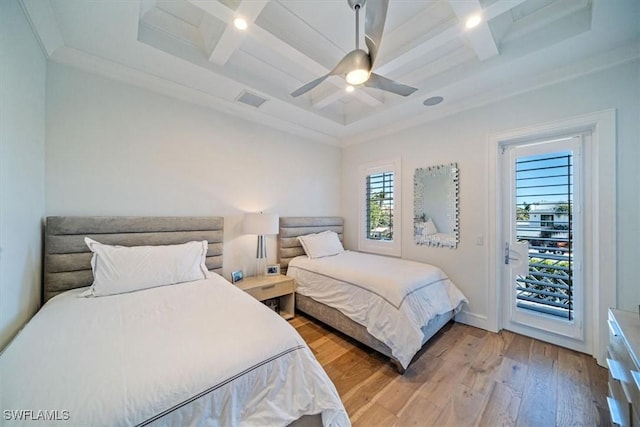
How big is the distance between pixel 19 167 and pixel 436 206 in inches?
152

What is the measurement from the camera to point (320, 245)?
3426 mm

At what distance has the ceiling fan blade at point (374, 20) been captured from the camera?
1314 millimetres

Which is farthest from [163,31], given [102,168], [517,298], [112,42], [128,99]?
[517,298]

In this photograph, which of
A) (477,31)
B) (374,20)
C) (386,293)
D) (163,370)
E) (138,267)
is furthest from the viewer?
(386,293)

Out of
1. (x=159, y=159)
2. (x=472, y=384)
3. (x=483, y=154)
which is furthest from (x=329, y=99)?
(x=472, y=384)

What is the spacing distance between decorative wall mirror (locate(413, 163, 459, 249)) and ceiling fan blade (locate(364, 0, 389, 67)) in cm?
202

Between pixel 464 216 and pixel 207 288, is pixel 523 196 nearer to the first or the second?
pixel 464 216

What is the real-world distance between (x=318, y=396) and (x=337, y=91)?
2.79 metres

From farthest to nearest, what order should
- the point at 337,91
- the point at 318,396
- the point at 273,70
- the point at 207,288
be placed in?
1. the point at 337,91
2. the point at 273,70
3. the point at 207,288
4. the point at 318,396

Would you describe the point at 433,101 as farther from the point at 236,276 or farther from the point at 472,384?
the point at 236,276

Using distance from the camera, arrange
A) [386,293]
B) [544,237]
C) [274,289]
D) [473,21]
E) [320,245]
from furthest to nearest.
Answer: [320,245] < [274,289] < [544,237] < [386,293] < [473,21]

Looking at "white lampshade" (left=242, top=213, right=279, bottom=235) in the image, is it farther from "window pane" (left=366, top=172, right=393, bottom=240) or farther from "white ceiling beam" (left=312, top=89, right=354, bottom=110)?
"window pane" (left=366, top=172, right=393, bottom=240)

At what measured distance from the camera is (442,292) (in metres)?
2.55

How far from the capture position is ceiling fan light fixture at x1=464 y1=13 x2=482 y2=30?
1.64 m
